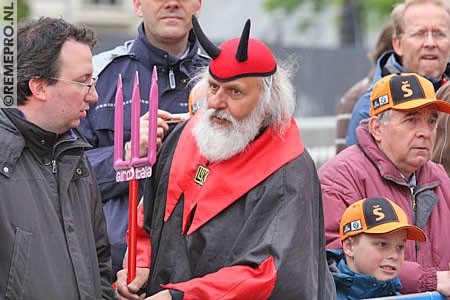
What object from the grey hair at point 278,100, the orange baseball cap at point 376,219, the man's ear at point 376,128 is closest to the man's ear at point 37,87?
the grey hair at point 278,100

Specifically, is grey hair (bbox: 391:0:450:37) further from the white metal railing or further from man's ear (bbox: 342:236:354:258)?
the white metal railing

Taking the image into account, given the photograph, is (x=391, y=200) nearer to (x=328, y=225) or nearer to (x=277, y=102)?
(x=328, y=225)

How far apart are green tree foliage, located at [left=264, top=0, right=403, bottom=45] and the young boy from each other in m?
22.0

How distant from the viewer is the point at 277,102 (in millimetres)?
4281

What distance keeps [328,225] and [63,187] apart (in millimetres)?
1546

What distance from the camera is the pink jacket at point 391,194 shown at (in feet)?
16.4

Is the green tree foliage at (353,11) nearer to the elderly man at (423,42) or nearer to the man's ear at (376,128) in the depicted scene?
the elderly man at (423,42)

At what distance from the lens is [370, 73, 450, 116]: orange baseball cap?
5066 millimetres

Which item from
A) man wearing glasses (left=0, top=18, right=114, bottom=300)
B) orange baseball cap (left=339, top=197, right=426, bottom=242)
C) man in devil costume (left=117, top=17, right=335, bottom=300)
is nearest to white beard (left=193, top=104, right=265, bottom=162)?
man in devil costume (left=117, top=17, right=335, bottom=300)

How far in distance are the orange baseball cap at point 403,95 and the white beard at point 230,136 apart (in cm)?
111

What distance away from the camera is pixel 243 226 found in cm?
412

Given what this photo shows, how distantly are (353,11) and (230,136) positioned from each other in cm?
2363

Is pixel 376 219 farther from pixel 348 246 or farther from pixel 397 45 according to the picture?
pixel 397 45

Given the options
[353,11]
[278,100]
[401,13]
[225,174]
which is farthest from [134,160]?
[353,11]
